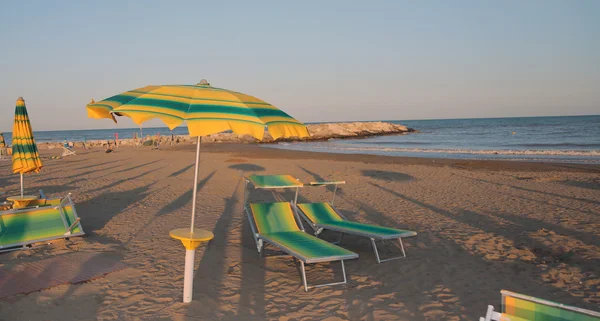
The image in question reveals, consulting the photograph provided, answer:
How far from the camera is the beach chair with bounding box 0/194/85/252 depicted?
533 centimetres

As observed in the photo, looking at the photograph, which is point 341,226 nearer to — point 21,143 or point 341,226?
point 341,226

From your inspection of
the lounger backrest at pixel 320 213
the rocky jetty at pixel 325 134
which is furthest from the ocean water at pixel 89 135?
the lounger backrest at pixel 320 213

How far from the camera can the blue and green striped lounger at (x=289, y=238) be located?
14.4 feet

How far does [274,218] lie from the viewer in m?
6.04

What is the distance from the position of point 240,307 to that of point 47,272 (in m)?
2.30

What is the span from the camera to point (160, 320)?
141 inches

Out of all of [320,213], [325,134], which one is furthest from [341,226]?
[325,134]

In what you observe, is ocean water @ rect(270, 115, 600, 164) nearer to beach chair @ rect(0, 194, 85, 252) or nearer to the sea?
the sea

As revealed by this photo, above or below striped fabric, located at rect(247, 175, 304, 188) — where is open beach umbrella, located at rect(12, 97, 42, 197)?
above

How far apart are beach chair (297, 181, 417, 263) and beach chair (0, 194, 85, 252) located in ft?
11.1

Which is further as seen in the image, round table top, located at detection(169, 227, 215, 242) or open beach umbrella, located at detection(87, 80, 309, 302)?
round table top, located at detection(169, 227, 215, 242)

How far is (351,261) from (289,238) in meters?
0.90

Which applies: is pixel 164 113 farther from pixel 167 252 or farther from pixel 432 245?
pixel 432 245

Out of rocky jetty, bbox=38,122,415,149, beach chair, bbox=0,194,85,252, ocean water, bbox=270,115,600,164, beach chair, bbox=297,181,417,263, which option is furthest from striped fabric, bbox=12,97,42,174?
rocky jetty, bbox=38,122,415,149
